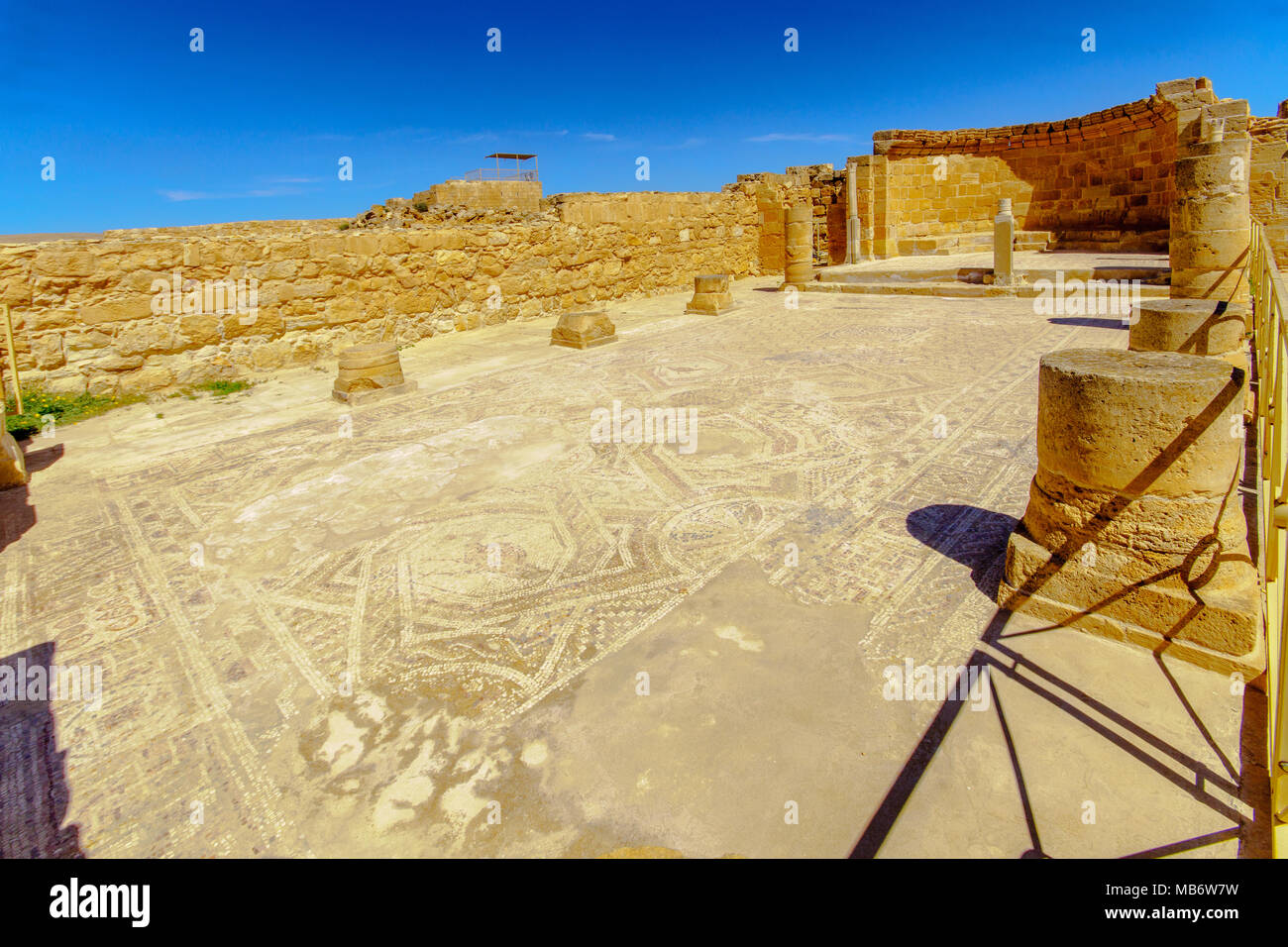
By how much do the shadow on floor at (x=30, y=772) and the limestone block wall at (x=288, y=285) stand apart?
5.70 meters

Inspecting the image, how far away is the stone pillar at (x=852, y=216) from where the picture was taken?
691 inches

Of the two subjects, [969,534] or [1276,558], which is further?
[969,534]

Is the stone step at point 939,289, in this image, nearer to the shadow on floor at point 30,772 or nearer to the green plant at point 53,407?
the green plant at point 53,407

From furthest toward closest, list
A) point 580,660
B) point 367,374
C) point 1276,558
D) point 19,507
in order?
point 367,374 < point 19,507 < point 580,660 < point 1276,558

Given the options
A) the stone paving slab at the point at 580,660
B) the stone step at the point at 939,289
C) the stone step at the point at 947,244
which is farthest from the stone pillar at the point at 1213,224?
the stone step at the point at 947,244

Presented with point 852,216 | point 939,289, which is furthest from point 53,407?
point 852,216

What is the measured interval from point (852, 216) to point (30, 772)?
18442 mm

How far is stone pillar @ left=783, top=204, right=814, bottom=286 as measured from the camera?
46.8ft

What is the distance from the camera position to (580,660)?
10.1 feet

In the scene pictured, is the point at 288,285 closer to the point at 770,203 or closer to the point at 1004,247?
the point at 1004,247

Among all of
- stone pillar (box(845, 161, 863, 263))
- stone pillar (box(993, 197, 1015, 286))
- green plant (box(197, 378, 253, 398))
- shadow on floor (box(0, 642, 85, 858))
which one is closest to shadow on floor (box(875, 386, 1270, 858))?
shadow on floor (box(0, 642, 85, 858))

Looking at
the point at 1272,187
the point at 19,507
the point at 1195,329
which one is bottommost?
the point at 19,507

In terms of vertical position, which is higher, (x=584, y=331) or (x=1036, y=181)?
(x=1036, y=181)

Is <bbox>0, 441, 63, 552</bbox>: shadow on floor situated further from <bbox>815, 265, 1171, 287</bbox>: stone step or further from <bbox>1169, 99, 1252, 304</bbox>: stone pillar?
<bbox>815, 265, 1171, 287</bbox>: stone step
